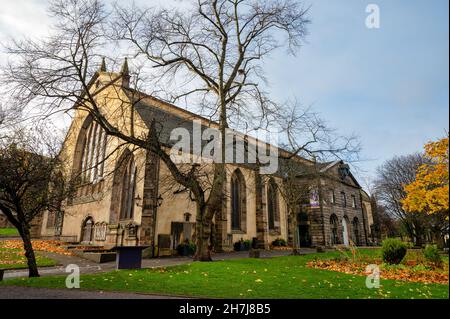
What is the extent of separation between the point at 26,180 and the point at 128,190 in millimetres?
11945

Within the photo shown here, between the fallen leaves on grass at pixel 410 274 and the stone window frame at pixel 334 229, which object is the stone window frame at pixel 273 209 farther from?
the fallen leaves on grass at pixel 410 274

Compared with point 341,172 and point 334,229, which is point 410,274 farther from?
point 341,172

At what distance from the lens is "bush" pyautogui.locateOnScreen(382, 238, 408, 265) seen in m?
13.1

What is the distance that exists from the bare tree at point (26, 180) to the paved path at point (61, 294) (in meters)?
3.27

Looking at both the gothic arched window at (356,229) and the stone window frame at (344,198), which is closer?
the stone window frame at (344,198)

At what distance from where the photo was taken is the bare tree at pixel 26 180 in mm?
10562

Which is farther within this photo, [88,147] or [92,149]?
[88,147]

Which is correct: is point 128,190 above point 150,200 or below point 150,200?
above

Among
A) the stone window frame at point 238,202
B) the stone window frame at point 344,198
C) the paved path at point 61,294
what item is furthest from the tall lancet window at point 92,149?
the stone window frame at point 344,198

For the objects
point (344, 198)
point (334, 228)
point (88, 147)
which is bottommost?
point (334, 228)

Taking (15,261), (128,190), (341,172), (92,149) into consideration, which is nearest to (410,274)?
(15,261)

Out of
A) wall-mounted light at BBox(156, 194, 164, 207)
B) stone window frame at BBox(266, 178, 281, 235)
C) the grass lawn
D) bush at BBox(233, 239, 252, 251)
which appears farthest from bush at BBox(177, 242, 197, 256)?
stone window frame at BBox(266, 178, 281, 235)

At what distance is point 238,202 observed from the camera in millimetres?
28406

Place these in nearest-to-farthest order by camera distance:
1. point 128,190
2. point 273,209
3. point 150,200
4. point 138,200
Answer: point 150,200, point 138,200, point 128,190, point 273,209
